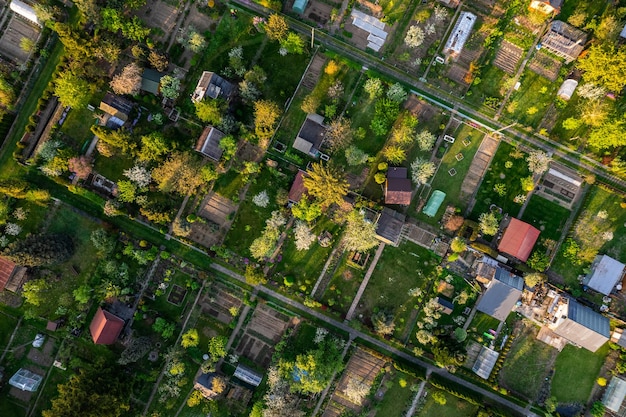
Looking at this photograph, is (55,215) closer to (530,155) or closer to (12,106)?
(12,106)

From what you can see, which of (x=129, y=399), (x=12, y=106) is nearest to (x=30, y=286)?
(x=129, y=399)

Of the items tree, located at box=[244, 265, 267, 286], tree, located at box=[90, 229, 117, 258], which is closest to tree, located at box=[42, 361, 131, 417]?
tree, located at box=[90, 229, 117, 258]

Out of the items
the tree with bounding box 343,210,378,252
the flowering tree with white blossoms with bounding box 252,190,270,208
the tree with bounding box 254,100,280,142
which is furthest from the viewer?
the flowering tree with white blossoms with bounding box 252,190,270,208

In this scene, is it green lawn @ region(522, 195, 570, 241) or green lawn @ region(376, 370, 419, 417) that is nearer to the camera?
green lawn @ region(522, 195, 570, 241)

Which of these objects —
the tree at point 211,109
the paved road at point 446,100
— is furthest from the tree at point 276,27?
the tree at point 211,109

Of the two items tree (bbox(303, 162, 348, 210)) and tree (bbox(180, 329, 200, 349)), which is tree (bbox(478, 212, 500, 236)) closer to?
tree (bbox(303, 162, 348, 210))

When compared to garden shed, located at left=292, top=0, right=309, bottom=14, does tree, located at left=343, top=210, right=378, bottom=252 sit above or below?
below
